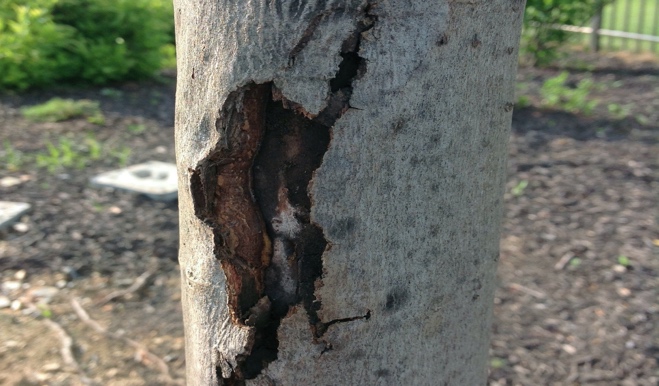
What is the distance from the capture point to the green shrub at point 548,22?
7.85m

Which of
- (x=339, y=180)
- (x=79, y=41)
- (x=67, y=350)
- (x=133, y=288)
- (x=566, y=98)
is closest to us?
(x=339, y=180)

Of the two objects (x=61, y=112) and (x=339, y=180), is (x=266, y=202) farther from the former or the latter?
(x=61, y=112)

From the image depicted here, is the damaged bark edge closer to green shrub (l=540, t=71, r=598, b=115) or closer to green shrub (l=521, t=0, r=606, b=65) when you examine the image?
green shrub (l=540, t=71, r=598, b=115)

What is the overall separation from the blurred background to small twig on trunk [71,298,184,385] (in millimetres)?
13

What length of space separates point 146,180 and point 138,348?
6.27ft

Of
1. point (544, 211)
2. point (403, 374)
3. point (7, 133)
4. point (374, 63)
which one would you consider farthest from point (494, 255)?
point (7, 133)

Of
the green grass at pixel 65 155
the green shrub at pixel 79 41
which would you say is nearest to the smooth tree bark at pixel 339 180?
the green grass at pixel 65 155

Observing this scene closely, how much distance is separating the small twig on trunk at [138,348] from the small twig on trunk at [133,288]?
0.12 m

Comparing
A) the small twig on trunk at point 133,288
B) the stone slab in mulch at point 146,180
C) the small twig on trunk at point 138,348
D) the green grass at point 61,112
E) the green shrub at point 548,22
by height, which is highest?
the green shrub at point 548,22

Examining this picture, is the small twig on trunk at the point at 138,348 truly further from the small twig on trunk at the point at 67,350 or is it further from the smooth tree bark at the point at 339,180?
the smooth tree bark at the point at 339,180

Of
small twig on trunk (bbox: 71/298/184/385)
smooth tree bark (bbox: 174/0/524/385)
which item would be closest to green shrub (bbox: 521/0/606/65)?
small twig on trunk (bbox: 71/298/184/385)

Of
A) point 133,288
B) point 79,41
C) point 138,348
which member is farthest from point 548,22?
point 138,348

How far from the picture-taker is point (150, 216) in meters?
4.31

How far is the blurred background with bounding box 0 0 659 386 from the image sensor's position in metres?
3.02
